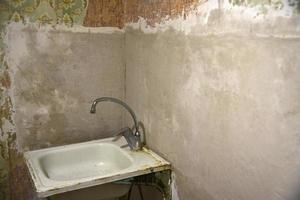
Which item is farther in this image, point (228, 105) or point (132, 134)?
point (132, 134)

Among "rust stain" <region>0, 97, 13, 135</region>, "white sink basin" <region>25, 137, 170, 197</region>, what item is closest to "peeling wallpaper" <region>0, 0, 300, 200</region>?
"rust stain" <region>0, 97, 13, 135</region>

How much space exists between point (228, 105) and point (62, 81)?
1062 mm

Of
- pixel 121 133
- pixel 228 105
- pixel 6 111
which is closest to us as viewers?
pixel 228 105

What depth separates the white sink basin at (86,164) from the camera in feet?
4.07

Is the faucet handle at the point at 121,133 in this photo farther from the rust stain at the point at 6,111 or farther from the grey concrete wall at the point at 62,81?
the rust stain at the point at 6,111

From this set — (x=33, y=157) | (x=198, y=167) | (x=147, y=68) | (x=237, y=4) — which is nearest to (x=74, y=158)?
(x=33, y=157)

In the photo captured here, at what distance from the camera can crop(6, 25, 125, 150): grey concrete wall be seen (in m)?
1.59

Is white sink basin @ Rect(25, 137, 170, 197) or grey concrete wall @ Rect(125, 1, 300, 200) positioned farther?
white sink basin @ Rect(25, 137, 170, 197)

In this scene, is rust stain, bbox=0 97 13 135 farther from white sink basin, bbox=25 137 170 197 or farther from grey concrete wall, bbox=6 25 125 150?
white sink basin, bbox=25 137 170 197

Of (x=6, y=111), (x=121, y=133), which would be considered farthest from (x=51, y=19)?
(x=121, y=133)

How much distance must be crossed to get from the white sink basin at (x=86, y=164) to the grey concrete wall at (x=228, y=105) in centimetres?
14

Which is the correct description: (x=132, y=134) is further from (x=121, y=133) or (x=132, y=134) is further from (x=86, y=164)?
(x=86, y=164)

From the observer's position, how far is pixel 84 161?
1670 mm

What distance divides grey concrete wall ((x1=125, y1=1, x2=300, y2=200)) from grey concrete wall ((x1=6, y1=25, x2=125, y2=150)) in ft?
1.18
